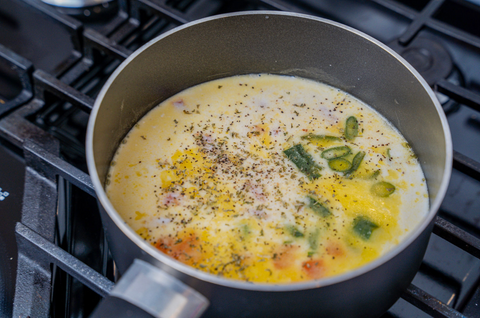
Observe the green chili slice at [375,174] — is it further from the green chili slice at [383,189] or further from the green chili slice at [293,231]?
the green chili slice at [293,231]

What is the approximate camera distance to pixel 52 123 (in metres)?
1.27

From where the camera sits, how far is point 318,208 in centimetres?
107

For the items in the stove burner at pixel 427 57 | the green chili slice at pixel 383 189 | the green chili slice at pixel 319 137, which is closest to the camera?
the green chili slice at pixel 383 189

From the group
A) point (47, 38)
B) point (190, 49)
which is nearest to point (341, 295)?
point (190, 49)

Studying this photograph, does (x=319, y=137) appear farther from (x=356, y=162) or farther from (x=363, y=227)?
(x=363, y=227)

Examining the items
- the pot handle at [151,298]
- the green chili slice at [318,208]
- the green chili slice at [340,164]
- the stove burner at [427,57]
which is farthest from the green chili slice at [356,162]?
the pot handle at [151,298]

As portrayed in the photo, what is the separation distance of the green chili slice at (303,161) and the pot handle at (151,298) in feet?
1.72

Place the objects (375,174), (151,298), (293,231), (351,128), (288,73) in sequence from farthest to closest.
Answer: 1. (288,73)
2. (351,128)
3. (375,174)
4. (293,231)
5. (151,298)

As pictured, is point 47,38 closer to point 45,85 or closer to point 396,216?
point 45,85

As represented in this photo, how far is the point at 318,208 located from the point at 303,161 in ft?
0.47

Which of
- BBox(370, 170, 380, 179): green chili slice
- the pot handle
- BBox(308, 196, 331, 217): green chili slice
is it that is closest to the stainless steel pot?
the pot handle

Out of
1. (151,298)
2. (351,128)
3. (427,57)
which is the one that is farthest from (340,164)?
(151,298)

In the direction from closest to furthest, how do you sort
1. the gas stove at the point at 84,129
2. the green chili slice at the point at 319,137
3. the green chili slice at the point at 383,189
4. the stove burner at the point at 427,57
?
the gas stove at the point at 84,129 → the green chili slice at the point at 383,189 → the green chili slice at the point at 319,137 → the stove burner at the point at 427,57

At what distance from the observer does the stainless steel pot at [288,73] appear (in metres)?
0.72
